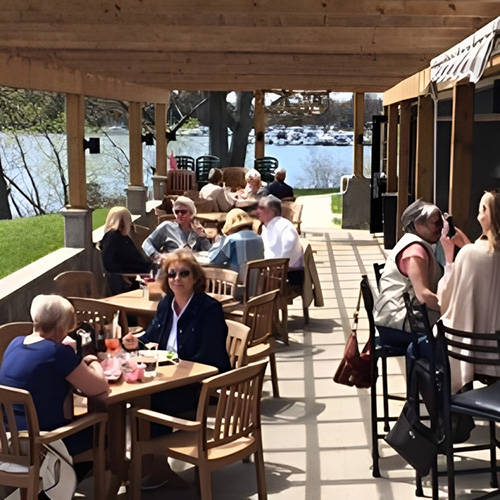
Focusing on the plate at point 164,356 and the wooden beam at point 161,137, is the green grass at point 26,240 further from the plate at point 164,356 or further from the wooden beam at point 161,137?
the plate at point 164,356

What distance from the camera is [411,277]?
5203 millimetres

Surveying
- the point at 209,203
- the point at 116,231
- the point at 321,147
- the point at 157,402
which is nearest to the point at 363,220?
the point at 209,203

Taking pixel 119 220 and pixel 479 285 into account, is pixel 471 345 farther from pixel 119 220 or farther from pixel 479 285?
pixel 119 220

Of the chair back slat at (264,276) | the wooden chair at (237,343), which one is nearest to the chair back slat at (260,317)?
the wooden chair at (237,343)

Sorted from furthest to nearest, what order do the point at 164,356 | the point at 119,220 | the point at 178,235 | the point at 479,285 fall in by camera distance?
the point at 178,235, the point at 119,220, the point at 164,356, the point at 479,285

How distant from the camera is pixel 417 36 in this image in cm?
726

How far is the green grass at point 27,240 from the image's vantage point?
16.8 m

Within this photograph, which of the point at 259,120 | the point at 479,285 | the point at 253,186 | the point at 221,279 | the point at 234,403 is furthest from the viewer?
the point at 259,120

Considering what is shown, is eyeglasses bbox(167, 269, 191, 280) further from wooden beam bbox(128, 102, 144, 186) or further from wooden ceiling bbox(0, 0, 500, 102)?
wooden beam bbox(128, 102, 144, 186)

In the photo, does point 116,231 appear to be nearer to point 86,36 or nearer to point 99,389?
point 86,36

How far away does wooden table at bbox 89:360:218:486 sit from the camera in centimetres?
453

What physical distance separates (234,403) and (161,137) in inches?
558

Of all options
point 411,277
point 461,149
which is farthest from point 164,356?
point 461,149

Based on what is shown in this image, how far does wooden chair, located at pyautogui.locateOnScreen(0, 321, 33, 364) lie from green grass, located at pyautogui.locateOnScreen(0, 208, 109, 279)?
10732mm
